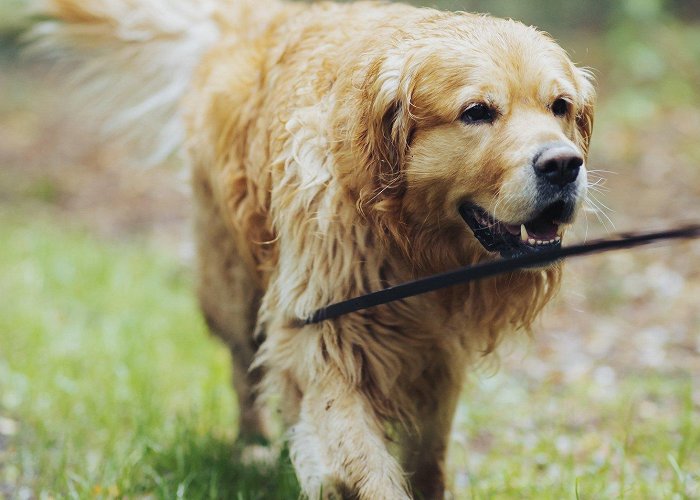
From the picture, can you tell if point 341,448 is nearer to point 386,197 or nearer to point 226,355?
point 386,197

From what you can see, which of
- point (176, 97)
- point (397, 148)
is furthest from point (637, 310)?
point (397, 148)

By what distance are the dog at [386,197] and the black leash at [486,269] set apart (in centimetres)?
9

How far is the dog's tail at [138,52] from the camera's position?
461 centimetres

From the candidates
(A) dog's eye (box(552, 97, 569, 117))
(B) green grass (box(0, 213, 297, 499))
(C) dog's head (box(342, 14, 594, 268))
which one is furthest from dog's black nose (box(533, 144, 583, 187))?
(B) green grass (box(0, 213, 297, 499))

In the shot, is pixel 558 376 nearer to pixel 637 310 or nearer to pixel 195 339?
pixel 637 310

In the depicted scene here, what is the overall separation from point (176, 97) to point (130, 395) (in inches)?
66.1

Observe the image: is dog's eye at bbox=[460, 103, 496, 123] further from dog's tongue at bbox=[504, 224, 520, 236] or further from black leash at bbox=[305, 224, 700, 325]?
black leash at bbox=[305, 224, 700, 325]

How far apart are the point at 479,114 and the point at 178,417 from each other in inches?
86.7

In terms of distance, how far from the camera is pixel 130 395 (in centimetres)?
476

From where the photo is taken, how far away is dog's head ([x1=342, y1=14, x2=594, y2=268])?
2.56 metres

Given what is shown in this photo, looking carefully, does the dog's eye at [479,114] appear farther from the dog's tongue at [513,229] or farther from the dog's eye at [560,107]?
the dog's tongue at [513,229]

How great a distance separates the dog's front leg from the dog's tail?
1.96 meters

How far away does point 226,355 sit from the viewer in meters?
5.55

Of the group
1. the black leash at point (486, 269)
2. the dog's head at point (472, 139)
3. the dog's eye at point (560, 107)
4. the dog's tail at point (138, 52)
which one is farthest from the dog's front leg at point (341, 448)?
the dog's tail at point (138, 52)
